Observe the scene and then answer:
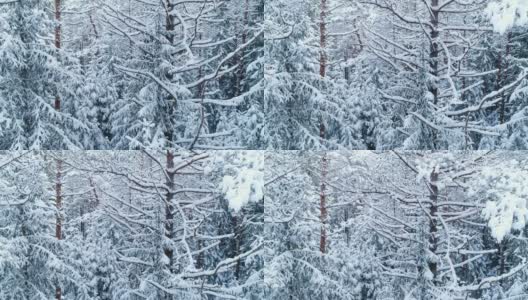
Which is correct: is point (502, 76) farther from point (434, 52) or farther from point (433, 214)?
point (433, 214)

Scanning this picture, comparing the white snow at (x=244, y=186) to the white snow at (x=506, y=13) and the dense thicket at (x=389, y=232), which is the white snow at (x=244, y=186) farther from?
the white snow at (x=506, y=13)

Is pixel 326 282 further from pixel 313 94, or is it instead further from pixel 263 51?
pixel 263 51

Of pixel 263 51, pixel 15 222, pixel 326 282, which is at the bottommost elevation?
pixel 326 282

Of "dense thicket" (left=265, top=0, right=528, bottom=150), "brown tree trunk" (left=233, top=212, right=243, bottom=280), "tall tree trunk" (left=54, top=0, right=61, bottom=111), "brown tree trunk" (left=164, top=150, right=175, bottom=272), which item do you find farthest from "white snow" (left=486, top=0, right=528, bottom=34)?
"tall tree trunk" (left=54, top=0, right=61, bottom=111)

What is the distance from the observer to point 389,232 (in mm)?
2844

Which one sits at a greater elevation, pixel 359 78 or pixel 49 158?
pixel 359 78

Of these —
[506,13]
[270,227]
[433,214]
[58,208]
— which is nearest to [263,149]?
[270,227]

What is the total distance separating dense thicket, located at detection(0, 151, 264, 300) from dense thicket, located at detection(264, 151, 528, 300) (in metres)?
0.14

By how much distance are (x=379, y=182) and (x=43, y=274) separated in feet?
5.57

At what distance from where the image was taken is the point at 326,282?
2.86m

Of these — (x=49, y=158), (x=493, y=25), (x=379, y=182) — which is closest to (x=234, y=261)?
(x=379, y=182)

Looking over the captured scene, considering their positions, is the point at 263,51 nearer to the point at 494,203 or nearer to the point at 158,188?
the point at 158,188

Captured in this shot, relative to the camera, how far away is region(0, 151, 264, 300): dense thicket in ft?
9.14

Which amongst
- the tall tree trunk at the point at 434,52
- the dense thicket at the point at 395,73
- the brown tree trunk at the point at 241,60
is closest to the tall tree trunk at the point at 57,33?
the brown tree trunk at the point at 241,60
